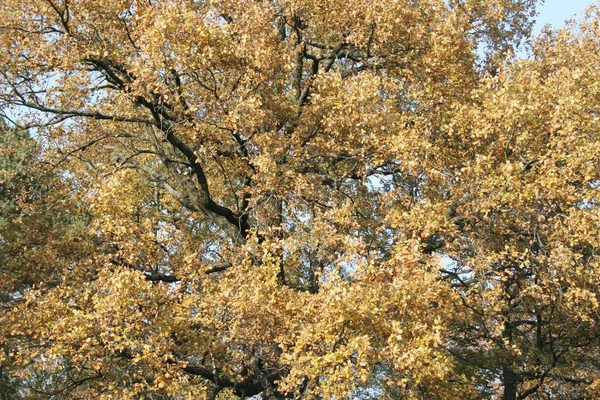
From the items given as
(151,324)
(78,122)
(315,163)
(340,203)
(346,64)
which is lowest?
(151,324)

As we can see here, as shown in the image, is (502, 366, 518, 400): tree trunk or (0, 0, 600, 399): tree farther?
(502, 366, 518, 400): tree trunk

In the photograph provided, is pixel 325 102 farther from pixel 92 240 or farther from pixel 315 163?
pixel 92 240

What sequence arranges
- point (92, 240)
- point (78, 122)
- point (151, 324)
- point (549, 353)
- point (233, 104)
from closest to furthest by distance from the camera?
point (151, 324) → point (233, 104) → point (92, 240) → point (78, 122) → point (549, 353)

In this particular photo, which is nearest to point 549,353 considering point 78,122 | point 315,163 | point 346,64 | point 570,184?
point 570,184

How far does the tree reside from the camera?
Answer: 11.3m

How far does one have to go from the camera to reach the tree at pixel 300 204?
446 inches

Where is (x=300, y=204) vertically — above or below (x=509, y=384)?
above

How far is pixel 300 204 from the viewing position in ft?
49.0

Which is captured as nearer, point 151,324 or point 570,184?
point 151,324

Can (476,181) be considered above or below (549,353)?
above

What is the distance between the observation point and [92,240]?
53.8 ft

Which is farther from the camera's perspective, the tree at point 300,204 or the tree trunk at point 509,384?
the tree trunk at point 509,384

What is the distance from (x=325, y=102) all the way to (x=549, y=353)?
956 centimetres

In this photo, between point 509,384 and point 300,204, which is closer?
point 300,204
